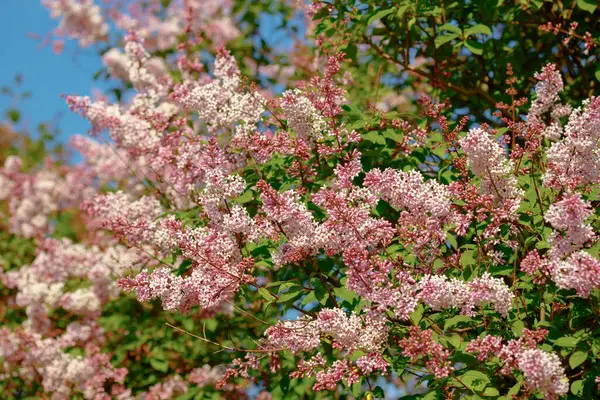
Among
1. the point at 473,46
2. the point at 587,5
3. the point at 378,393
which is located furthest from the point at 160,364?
the point at 587,5

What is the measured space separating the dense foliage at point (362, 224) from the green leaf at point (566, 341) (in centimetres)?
1

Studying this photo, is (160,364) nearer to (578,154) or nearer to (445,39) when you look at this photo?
(445,39)

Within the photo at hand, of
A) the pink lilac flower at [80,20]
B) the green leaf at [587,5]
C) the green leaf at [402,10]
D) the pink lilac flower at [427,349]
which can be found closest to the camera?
the pink lilac flower at [427,349]

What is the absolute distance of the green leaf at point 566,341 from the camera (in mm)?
2824

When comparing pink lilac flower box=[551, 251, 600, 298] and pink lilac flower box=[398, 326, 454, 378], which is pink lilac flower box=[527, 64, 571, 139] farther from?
pink lilac flower box=[398, 326, 454, 378]

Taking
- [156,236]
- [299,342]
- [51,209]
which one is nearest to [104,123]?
[156,236]

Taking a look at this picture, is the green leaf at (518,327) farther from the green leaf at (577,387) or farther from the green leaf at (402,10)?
the green leaf at (402,10)

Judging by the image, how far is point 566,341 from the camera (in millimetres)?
2842

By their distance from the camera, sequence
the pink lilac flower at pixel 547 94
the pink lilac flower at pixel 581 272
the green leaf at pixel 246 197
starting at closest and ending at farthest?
the pink lilac flower at pixel 581 272 < the pink lilac flower at pixel 547 94 < the green leaf at pixel 246 197

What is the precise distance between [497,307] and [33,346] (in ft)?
15.4

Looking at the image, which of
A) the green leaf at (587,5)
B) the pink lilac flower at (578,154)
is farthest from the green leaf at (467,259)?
the green leaf at (587,5)

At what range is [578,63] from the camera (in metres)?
4.74

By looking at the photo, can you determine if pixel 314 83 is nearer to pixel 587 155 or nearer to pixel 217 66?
pixel 217 66

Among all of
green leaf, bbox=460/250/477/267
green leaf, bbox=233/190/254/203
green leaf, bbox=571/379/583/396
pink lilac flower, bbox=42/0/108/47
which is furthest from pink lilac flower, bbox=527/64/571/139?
pink lilac flower, bbox=42/0/108/47
